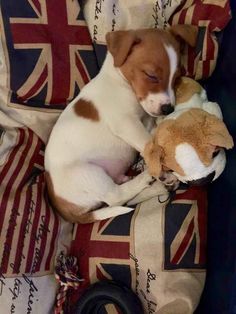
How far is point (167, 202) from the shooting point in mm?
1919

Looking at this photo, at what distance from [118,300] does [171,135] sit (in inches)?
25.7

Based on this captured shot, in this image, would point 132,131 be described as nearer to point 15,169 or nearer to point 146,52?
point 146,52

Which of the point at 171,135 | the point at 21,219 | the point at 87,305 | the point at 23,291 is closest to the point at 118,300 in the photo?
the point at 87,305

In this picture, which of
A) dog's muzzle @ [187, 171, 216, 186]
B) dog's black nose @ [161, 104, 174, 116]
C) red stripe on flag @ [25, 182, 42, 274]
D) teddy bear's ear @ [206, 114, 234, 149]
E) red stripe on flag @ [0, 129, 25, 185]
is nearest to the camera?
teddy bear's ear @ [206, 114, 234, 149]

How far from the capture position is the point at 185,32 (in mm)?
1904

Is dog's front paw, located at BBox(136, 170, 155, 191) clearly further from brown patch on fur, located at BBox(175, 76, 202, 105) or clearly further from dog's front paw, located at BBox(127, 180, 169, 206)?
brown patch on fur, located at BBox(175, 76, 202, 105)

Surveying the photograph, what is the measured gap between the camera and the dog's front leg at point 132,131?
6.41ft

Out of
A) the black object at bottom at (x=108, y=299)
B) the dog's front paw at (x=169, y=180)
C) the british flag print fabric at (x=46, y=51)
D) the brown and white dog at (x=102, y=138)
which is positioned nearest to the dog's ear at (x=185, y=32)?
the brown and white dog at (x=102, y=138)

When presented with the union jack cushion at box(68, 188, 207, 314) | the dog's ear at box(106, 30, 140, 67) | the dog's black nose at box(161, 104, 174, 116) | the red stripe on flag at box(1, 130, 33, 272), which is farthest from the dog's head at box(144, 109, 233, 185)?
the red stripe on flag at box(1, 130, 33, 272)

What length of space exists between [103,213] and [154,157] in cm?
39

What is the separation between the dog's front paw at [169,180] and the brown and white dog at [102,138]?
3.5 inches

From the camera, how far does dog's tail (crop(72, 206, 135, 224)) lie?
1.94 m

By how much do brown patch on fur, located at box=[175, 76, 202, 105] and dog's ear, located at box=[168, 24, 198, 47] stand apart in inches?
6.1

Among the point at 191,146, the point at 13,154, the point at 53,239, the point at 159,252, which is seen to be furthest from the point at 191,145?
the point at 13,154
